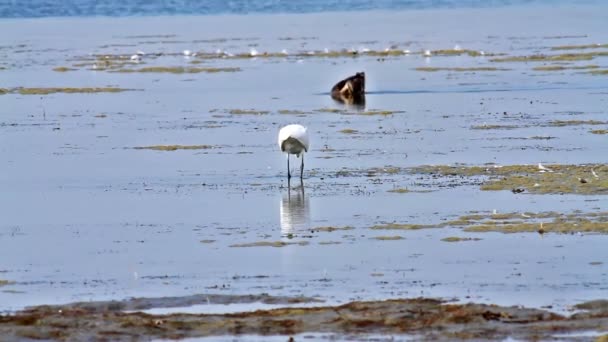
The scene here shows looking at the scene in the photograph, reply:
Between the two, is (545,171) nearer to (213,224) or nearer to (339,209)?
(339,209)

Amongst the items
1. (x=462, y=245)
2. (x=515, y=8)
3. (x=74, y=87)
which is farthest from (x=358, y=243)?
(x=515, y=8)

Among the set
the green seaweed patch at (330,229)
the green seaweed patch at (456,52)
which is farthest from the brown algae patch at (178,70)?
the green seaweed patch at (330,229)

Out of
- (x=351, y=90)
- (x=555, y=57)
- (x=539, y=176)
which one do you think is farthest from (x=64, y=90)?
(x=539, y=176)

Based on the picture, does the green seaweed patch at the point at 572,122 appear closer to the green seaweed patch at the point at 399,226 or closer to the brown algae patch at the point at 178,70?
the green seaweed patch at the point at 399,226

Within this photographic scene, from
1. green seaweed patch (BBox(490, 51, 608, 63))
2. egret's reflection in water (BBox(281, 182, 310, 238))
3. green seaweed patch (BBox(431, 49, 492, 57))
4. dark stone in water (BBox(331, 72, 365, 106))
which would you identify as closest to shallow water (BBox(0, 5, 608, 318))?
egret's reflection in water (BBox(281, 182, 310, 238))

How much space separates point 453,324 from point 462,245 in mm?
3947

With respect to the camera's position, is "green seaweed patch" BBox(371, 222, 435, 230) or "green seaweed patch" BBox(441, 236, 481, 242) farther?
"green seaweed patch" BBox(371, 222, 435, 230)

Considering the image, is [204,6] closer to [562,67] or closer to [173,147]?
[562,67]

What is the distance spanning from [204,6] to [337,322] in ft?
260

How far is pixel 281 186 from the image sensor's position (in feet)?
67.3

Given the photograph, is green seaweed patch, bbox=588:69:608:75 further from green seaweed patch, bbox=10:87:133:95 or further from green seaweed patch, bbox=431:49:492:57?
green seaweed patch, bbox=10:87:133:95

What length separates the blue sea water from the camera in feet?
276

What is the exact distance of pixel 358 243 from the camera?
15961 millimetres

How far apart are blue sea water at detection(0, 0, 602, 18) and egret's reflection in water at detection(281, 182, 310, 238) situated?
6356 centimetres
